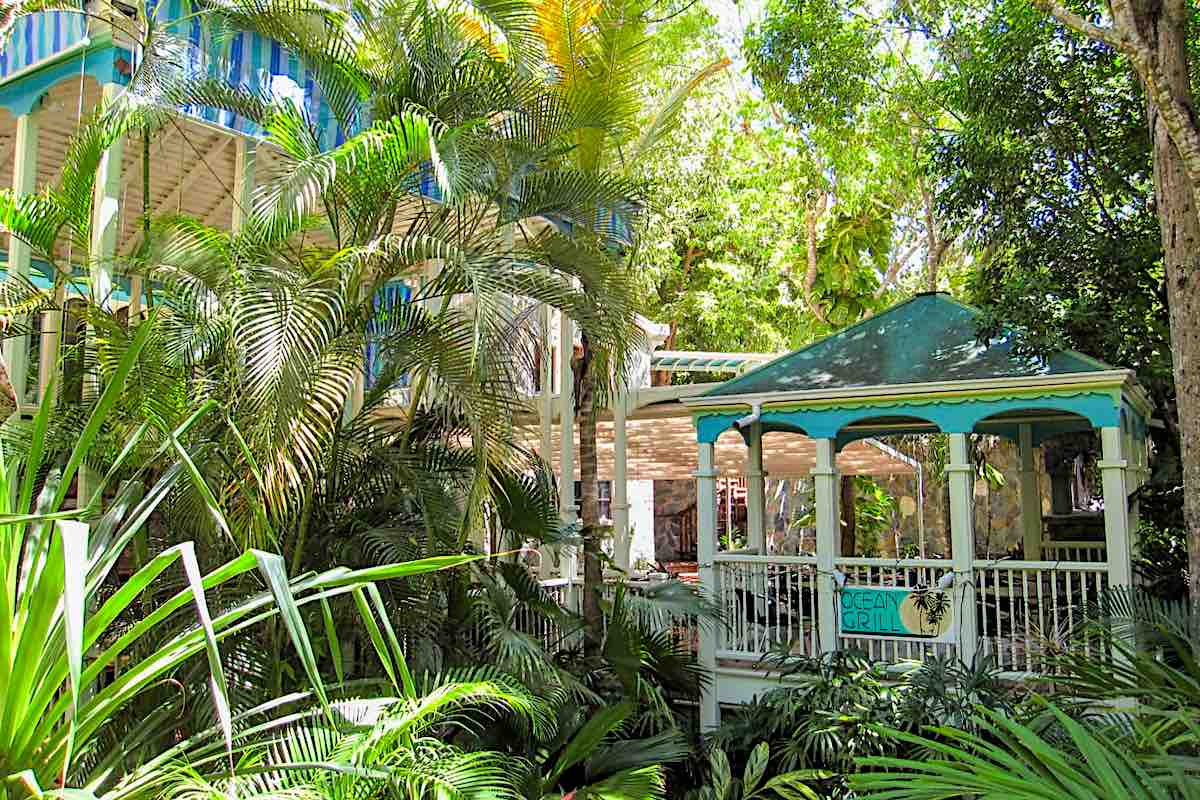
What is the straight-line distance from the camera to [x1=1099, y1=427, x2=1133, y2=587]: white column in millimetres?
7766

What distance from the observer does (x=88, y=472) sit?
653 centimetres

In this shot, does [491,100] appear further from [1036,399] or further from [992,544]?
[992,544]

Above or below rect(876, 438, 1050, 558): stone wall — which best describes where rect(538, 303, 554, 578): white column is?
above

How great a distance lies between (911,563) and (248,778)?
19.6ft

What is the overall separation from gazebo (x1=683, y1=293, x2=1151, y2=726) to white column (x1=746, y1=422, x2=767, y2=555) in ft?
0.16

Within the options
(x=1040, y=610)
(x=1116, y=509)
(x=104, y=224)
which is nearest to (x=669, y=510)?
(x=1040, y=610)

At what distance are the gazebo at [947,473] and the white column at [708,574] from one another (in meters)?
0.01

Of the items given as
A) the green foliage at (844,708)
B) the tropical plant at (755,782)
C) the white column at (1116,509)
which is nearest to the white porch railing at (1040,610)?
the white column at (1116,509)

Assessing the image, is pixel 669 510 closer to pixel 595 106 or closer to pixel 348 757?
pixel 595 106

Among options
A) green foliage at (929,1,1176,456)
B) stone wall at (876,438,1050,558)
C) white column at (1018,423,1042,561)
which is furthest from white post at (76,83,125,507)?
stone wall at (876,438,1050,558)

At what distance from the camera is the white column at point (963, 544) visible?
27.3 feet

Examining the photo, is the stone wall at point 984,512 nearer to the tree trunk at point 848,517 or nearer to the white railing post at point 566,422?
the tree trunk at point 848,517

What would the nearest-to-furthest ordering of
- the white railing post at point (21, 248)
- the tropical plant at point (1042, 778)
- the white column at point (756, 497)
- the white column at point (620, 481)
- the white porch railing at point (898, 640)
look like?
the tropical plant at point (1042, 778) → the white railing post at point (21, 248) → the white porch railing at point (898, 640) → the white column at point (756, 497) → the white column at point (620, 481)

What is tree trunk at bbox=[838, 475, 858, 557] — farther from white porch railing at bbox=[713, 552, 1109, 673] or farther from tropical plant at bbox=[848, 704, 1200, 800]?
tropical plant at bbox=[848, 704, 1200, 800]
